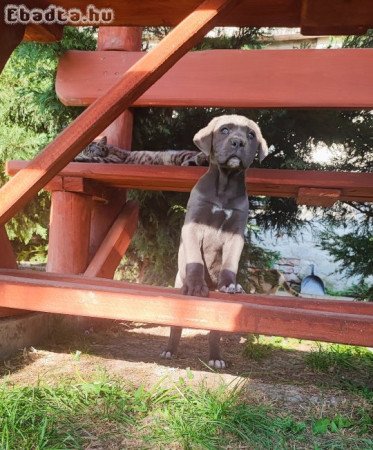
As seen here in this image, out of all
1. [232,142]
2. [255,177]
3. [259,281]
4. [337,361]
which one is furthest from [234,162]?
[259,281]

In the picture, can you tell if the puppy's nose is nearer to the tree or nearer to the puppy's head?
the puppy's head

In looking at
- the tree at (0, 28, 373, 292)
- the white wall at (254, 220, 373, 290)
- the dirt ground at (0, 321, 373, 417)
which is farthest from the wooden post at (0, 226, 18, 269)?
the white wall at (254, 220, 373, 290)

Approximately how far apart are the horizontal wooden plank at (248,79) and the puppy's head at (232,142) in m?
0.50

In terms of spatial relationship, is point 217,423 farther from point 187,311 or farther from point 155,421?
point 187,311

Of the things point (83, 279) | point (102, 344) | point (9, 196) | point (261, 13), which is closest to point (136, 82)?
point (9, 196)

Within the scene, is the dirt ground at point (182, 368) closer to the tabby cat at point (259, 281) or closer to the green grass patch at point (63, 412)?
the green grass patch at point (63, 412)

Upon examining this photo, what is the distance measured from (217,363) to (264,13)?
6.55 feet

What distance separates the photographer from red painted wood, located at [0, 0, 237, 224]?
6.60 feet

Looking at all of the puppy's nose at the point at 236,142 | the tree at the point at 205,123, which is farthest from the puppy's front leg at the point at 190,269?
the tree at the point at 205,123

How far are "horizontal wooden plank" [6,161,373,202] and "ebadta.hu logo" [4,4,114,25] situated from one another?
3.11 ft

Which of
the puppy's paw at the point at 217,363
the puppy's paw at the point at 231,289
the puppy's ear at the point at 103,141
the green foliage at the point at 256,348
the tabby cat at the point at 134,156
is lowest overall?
the green foliage at the point at 256,348

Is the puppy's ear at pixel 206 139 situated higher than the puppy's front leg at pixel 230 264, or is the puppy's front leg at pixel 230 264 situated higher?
the puppy's ear at pixel 206 139

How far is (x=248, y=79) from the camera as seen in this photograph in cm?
325

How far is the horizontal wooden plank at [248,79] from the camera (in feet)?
10.2
